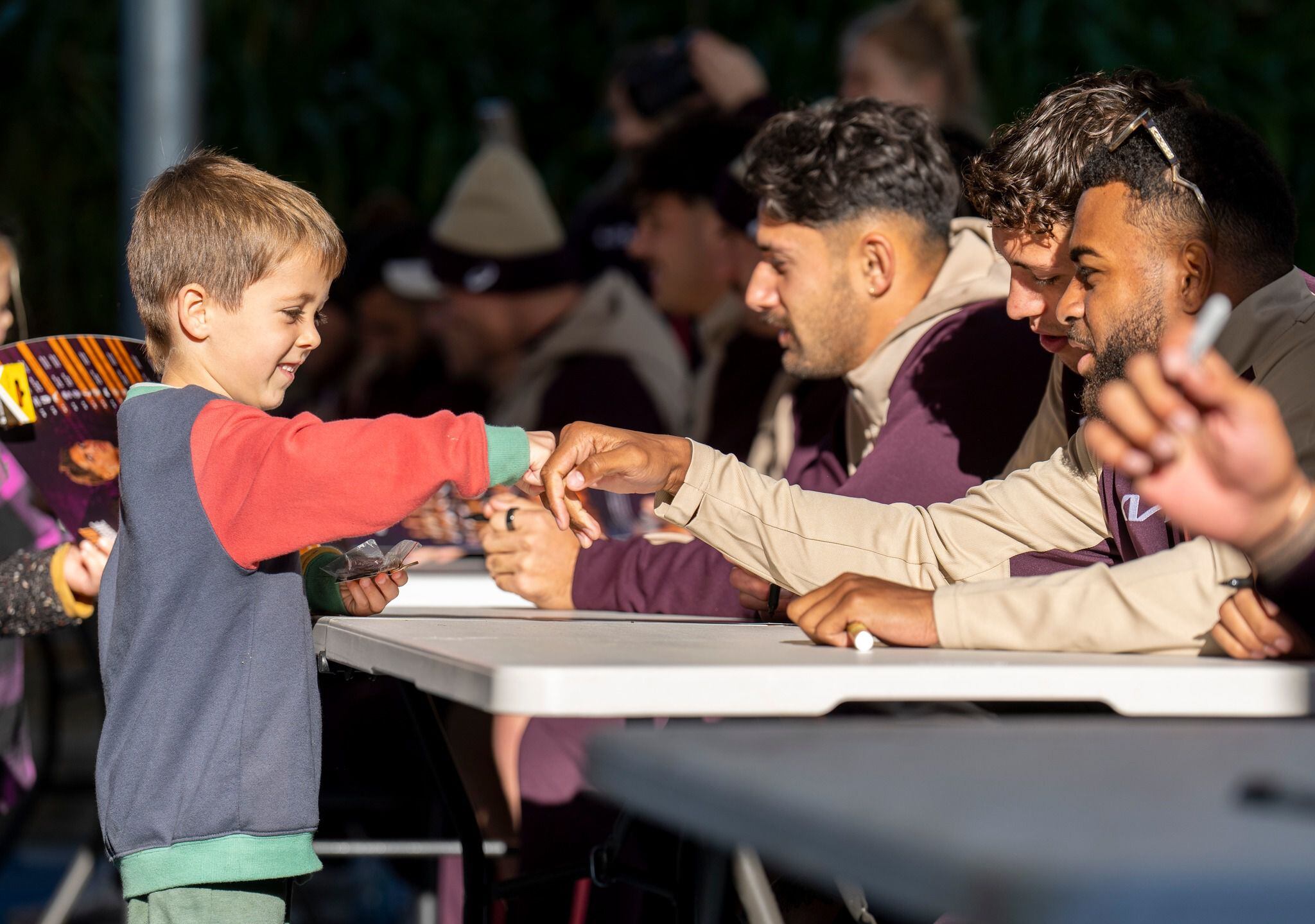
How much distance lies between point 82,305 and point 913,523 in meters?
5.07

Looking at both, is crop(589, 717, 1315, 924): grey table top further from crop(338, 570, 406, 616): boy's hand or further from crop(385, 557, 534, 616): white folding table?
crop(385, 557, 534, 616): white folding table

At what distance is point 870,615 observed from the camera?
5.77ft

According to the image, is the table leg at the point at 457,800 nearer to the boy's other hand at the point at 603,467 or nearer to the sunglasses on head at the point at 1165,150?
the boy's other hand at the point at 603,467

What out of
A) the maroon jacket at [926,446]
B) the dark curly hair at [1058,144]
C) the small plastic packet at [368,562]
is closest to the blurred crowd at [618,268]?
the maroon jacket at [926,446]

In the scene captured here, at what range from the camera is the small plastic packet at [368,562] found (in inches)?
83.0

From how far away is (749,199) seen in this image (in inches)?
149

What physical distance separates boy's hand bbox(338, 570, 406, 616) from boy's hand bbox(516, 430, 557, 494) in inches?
8.7

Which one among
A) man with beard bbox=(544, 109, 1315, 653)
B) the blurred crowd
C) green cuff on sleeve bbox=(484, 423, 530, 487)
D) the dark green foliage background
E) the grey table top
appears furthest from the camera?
the dark green foliage background

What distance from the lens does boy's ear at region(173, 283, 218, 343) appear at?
1976 millimetres

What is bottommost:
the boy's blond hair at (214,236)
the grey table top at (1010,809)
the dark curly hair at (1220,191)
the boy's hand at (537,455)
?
the boy's hand at (537,455)

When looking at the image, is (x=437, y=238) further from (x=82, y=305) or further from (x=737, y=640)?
(x=737, y=640)

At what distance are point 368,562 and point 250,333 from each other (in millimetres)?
328

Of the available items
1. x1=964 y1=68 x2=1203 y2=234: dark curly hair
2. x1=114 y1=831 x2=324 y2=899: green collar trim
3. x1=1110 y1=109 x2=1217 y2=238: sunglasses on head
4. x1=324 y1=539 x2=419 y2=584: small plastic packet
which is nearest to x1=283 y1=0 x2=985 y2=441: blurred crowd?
x1=964 y1=68 x2=1203 y2=234: dark curly hair

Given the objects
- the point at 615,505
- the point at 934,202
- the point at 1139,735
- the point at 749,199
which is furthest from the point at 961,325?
the point at 1139,735
